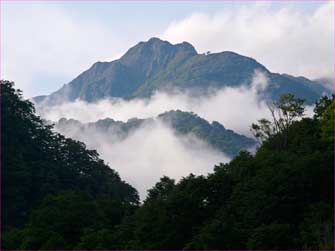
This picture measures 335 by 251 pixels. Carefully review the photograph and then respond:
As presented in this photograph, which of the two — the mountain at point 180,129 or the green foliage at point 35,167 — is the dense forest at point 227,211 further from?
the mountain at point 180,129

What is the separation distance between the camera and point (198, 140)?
14250 cm

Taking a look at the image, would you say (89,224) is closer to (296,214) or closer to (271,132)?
(296,214)

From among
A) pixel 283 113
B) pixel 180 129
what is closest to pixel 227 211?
pixel 283 113

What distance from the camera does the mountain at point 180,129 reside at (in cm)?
13912

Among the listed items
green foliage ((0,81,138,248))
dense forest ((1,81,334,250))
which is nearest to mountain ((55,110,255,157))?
green foliage ((0,81,138,248))

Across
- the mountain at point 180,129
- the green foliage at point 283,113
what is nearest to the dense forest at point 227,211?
the green foliage at point 283,113

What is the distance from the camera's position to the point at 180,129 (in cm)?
14662

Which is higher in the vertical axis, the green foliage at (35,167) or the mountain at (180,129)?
the mountain at (180,129)

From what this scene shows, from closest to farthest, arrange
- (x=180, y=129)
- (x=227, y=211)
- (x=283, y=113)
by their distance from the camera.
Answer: (x=227, y=211)
(x=283, y=113)
(x=180, y=129)

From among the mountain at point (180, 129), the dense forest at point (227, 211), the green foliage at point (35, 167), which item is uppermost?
the mountain at point (180, 129)

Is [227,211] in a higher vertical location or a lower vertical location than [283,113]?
lower

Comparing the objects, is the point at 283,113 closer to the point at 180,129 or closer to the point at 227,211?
the point at 227,211

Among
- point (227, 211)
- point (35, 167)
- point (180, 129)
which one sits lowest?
point (227, 211)

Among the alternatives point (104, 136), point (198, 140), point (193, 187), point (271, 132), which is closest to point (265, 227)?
point (193, 187)
